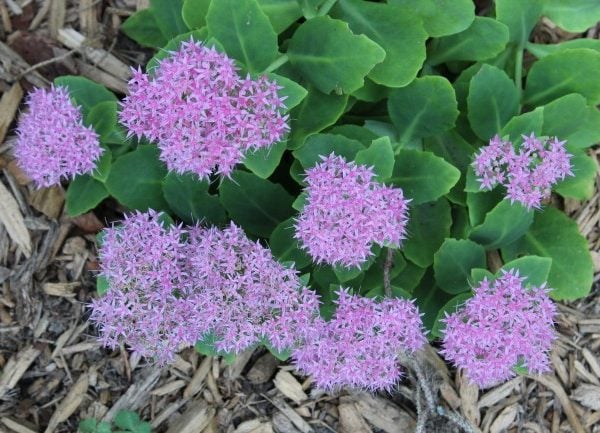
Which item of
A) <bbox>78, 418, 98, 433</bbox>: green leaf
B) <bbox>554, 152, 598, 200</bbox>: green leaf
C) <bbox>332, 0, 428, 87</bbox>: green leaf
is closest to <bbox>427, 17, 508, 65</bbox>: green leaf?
<bbox>332, 0, 428, 87</bbox>: green leaf

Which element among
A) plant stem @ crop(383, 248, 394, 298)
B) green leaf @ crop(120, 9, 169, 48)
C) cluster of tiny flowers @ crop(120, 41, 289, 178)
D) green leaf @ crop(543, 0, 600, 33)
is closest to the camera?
cluster of tiny flowers @ crop(120, 41, 289, 178)

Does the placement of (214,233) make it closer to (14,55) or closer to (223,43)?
(223,43)

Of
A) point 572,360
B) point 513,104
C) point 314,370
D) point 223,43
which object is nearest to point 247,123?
point 223,43

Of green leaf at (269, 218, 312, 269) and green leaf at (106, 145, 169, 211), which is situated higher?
green leaf at (106, 145, 169, 211)

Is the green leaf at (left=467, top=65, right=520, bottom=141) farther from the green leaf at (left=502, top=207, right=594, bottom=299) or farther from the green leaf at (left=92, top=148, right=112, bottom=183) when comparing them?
the green leaf at (left=92, top=148, right=112, bottom=183)

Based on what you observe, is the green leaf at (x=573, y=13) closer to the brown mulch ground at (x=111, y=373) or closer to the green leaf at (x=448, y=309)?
the brown mulch ground at (x=111, y=373)

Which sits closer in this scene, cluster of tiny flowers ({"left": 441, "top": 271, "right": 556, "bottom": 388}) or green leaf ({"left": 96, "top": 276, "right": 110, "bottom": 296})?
Result: cluster of tiny flowers ({"left": 441, "top": 271, "right": 556, "bottom": 388})

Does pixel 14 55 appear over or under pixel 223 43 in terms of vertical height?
under
